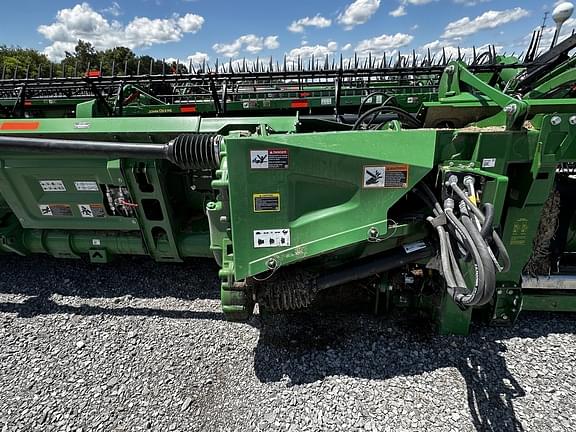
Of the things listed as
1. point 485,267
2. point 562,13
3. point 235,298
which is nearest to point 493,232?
point 485,267

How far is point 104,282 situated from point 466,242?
324cm

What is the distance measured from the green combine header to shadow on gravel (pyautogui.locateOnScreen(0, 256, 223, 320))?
0.91ft

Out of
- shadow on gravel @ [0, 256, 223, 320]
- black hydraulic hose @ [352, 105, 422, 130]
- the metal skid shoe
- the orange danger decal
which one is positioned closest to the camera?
the metal skid shoe

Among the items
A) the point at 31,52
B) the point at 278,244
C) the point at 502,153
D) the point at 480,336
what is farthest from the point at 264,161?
the point at 31,52

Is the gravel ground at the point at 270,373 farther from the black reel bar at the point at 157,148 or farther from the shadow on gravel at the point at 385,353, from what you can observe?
the black reel bar at the point at 157,148

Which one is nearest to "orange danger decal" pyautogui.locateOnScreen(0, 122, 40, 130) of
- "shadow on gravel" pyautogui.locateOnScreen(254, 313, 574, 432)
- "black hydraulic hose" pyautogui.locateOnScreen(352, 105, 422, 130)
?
"shadow on gravel" pyautogui.locateOnScreen(254, 313, 574, 432)

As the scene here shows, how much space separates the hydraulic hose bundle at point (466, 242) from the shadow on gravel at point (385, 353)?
0.76 meters

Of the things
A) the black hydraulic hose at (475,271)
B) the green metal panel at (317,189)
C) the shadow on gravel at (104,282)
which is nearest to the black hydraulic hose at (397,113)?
the green metal panel at (317,189)

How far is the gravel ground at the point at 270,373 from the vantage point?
6.83ft

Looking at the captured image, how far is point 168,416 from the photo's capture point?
2.15 metres

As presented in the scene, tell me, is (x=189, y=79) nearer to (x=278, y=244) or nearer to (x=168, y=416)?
(x=278, y=244)

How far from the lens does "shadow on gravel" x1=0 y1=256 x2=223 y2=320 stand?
3.15 m

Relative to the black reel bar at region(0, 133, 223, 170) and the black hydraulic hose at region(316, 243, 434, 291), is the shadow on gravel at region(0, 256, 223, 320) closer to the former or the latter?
the black hydraulic hose at region(316, 243, 434, 291)

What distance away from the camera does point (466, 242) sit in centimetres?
171
